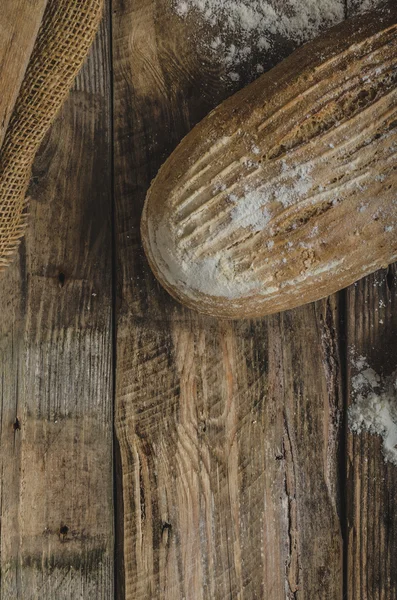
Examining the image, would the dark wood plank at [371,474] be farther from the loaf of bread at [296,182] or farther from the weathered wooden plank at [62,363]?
the weathered wooden plank at [62,363]

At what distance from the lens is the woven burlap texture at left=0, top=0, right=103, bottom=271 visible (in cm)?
104

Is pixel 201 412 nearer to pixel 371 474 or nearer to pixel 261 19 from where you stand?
pixel 371 474

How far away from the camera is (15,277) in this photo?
1154mm

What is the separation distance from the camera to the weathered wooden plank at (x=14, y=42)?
0.96 meters

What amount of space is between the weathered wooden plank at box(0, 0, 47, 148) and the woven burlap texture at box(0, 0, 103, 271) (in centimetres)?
4

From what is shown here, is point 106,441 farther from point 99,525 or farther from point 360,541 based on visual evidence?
point 360,541

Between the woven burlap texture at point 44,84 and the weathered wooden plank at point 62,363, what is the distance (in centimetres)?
8

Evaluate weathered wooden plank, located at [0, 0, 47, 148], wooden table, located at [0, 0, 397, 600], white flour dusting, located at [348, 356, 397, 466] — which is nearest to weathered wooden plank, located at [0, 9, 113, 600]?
wooden table, located at [0, 0, 397, 600]

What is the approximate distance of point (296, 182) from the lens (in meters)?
1.00

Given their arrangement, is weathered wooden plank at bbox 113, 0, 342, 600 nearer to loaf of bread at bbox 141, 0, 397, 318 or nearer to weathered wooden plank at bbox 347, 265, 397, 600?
weathered wooden plank at bbox 347, 265, 397, 600

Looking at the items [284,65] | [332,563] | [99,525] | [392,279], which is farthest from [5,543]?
[284,65]

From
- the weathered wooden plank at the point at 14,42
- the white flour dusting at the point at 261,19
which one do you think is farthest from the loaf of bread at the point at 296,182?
the weathered wooden plank at the point at 14,42

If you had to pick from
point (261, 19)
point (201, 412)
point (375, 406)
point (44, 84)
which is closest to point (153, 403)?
point (201, 412)

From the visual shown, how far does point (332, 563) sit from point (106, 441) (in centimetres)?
47
